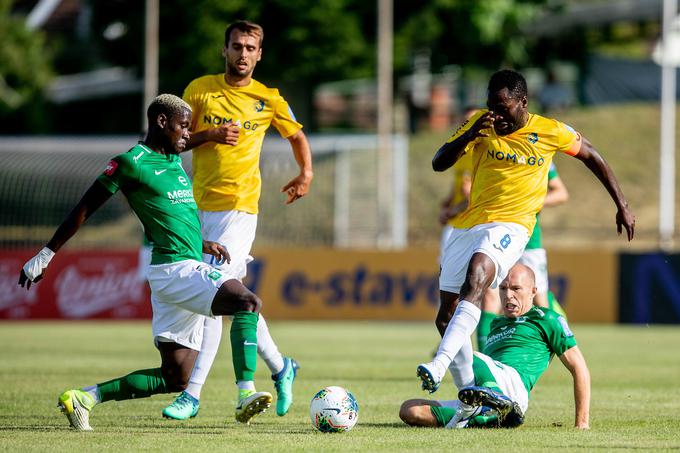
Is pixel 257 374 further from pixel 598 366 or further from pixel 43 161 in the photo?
pixel 43 161

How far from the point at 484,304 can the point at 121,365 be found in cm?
434

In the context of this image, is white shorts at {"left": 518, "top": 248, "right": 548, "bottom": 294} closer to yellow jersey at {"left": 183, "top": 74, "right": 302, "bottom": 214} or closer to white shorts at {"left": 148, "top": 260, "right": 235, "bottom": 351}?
yellow jersey at {"left": 183, "top": 74, "right": 302, "bottom": 214}

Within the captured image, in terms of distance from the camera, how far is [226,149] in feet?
28.7

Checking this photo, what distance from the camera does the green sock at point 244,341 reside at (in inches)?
291

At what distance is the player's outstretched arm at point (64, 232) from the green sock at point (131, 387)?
88 centimetres

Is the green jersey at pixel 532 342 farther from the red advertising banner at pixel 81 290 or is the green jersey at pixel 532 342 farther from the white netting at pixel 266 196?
the white netting at pixel 266 196

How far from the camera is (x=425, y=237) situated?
31.8 m

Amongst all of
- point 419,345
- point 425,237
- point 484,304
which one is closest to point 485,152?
point 484,304

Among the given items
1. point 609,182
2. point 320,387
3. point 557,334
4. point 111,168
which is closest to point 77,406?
point 111,168

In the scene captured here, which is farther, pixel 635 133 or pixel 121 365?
pixel 635 133

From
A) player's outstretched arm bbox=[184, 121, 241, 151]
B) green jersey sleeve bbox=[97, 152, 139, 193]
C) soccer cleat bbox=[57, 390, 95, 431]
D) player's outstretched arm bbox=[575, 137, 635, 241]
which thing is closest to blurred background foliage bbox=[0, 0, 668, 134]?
player's outstretched arm bbox=[184, 121, 241, 151]

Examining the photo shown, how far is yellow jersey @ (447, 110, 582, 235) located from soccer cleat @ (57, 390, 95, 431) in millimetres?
2731

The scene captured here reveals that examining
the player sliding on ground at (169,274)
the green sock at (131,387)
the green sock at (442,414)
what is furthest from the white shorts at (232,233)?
the green sock at (442,414)

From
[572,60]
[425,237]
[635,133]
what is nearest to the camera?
[425,237]
